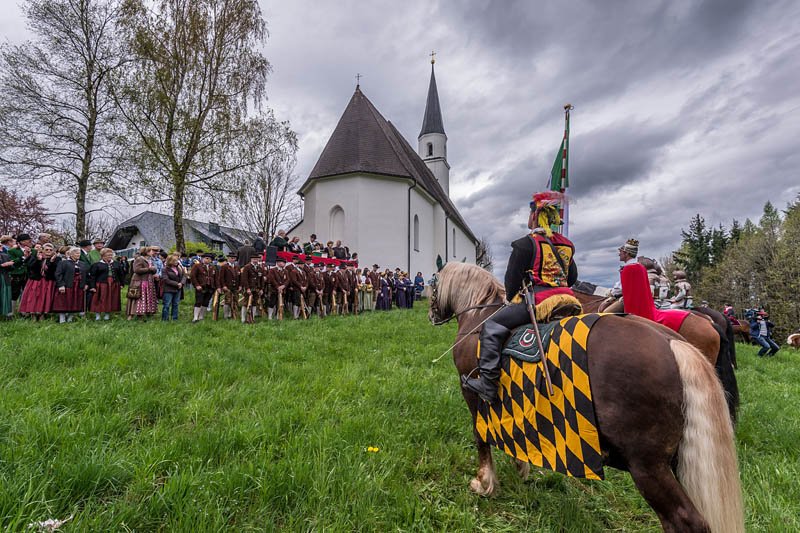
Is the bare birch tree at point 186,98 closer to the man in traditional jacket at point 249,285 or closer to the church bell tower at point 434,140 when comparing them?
the man in traditional jacket at point 249,285

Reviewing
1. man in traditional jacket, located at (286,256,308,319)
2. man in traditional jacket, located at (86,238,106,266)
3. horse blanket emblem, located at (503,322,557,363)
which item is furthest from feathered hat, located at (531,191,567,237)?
man in traditional jacket, located at (86,238,106,266)

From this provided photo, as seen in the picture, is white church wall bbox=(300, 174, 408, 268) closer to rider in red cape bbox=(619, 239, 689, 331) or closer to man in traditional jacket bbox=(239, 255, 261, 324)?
man in traditional jacket bbox=(239, 255, 261, 324)

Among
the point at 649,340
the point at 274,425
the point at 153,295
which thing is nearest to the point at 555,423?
A: the point at 649,340

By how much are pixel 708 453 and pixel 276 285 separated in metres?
11.2

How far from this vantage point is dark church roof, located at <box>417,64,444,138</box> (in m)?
42.8

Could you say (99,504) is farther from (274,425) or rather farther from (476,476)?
(476,476)

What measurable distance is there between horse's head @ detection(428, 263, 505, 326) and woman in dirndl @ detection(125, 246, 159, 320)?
881cm

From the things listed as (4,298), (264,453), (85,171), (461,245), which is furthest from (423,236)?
(264,453)

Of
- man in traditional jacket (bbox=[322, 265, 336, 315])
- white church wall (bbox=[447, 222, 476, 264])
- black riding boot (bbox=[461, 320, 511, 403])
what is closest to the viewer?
black riding boot (bbox=[461, 320, 511, 403])

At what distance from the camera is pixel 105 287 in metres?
9.80

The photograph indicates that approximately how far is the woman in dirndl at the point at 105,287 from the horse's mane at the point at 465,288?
31.1ft

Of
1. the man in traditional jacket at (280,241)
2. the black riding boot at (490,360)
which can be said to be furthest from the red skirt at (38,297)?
the black riding boot at (490,360)

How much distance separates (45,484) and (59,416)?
1.12 meters

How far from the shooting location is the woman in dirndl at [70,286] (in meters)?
8.87
